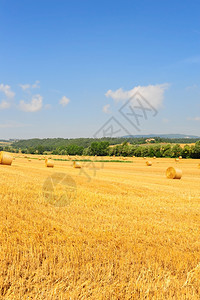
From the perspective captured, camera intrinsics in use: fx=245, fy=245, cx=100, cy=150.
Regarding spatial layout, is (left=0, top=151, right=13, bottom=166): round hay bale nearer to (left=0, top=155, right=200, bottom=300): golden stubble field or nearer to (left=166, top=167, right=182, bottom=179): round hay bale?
(left=166, top=167, right=182, bottom=179): round hay bale

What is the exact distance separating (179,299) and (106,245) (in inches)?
70.7

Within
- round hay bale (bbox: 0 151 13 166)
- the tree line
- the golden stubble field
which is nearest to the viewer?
the golden stubble field

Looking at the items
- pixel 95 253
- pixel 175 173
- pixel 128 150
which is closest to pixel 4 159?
pixel 175 173

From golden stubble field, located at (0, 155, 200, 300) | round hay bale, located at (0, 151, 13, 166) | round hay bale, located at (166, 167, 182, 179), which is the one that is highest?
round hay bale, located at (0, 151, 13, 166)

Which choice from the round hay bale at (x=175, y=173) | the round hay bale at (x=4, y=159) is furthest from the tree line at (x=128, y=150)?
the round hay bale at (x=4, y=159)

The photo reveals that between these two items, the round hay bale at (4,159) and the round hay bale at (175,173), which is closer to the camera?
the round hay bale at (175,173)

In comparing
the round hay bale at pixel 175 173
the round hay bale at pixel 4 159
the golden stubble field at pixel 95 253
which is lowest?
the round hay bale at pixel 175 173

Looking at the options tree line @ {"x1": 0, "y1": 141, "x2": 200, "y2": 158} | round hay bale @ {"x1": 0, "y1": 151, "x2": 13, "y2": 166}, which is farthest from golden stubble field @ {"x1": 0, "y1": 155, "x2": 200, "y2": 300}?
tree line @ {"x1": 0, "y1": 141, "x2": 200, "y2": 158}

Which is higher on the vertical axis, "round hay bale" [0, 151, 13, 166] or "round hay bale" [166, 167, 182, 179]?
"round hay bale" [0, 151, 13, 166]

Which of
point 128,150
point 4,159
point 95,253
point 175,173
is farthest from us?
point 128,150

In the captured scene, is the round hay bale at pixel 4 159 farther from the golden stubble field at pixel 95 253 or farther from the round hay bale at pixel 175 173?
the golden stubble field at pixel 95 253

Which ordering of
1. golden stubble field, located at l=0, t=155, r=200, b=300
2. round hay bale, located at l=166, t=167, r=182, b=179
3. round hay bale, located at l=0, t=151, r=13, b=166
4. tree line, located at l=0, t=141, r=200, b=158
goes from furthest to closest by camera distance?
tree line, located at l=0, t=141, r=200, b=158 < round hay bale, located at l=0, t=151, r=13, b=166 < round hay bale, located at l=166, t=167, r=182, b=179 < golden stubble field, located at l=0, t=155, r=200, b=300

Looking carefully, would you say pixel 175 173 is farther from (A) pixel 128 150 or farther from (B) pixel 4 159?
(A) pixel 128 150

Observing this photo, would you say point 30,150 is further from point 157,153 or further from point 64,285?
point 64,285
